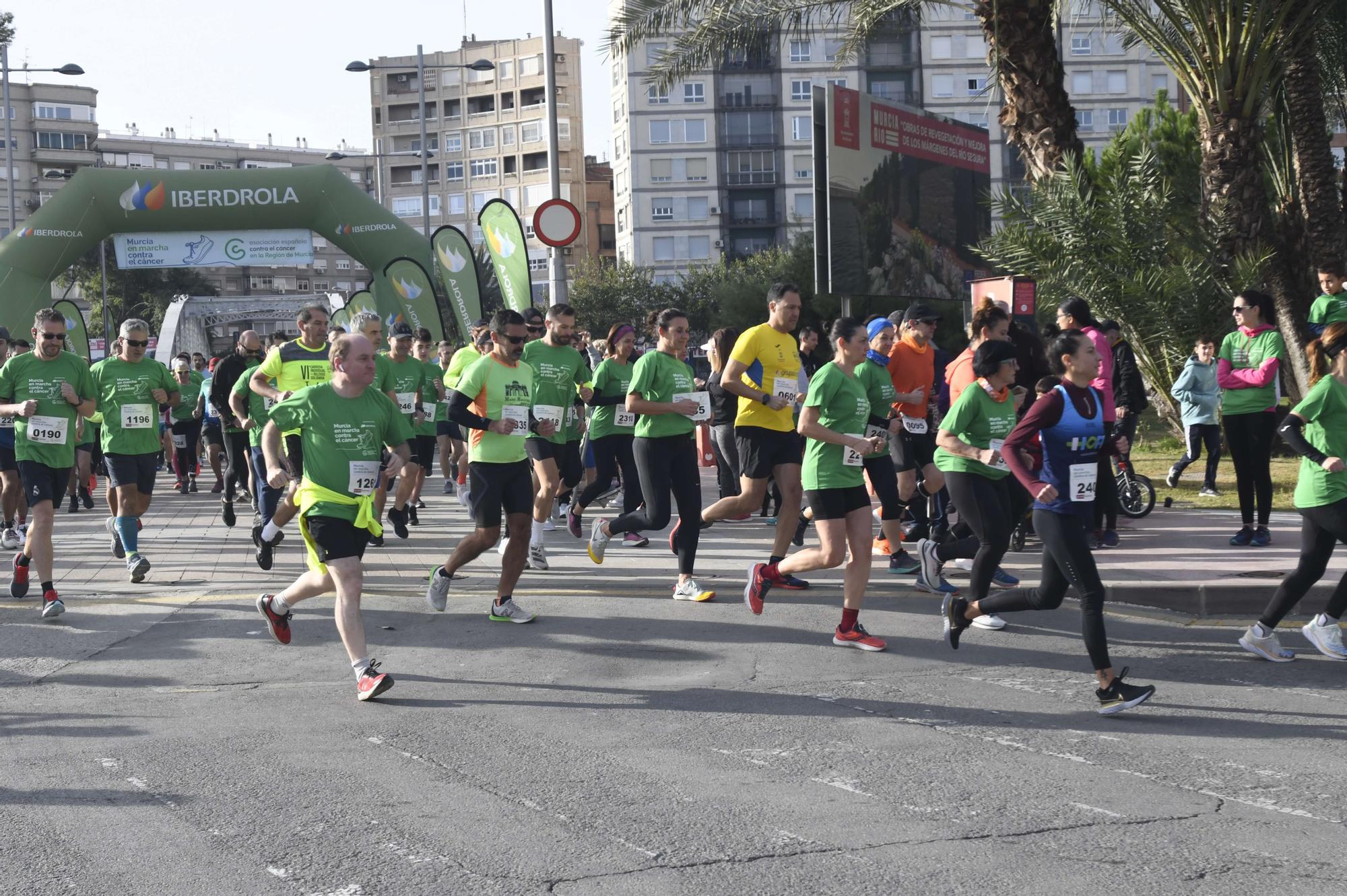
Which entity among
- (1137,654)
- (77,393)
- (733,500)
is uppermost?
(77,393)

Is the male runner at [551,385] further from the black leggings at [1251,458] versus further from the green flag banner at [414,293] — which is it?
the green flag banner at [414,293]

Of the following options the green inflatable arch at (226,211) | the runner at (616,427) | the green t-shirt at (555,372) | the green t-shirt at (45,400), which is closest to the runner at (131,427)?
the green t-shirt at (45,400)

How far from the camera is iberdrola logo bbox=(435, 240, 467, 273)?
24.5 meters

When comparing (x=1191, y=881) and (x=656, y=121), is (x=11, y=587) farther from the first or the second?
(x=656, y=121)

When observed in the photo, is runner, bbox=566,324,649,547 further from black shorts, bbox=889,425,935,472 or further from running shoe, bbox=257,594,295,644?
running shoe, bbox=257,594,295,644

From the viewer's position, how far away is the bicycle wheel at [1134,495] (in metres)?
13.4

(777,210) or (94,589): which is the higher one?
(777,210)

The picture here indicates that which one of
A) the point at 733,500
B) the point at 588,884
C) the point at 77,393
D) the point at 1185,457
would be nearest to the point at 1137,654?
the point at 733,500

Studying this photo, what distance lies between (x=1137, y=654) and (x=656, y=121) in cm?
8615

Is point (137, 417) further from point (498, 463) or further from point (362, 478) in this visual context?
point (362, 478)

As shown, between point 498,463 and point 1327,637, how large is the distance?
4524 mm

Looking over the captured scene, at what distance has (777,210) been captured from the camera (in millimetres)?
91875

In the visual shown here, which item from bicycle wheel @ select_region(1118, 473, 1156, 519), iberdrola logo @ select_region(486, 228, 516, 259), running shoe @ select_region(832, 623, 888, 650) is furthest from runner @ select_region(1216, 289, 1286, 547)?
iberdrola logo @ select_region(486, 228, 516, 259)

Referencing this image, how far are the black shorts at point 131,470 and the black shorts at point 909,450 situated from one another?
5283mm
